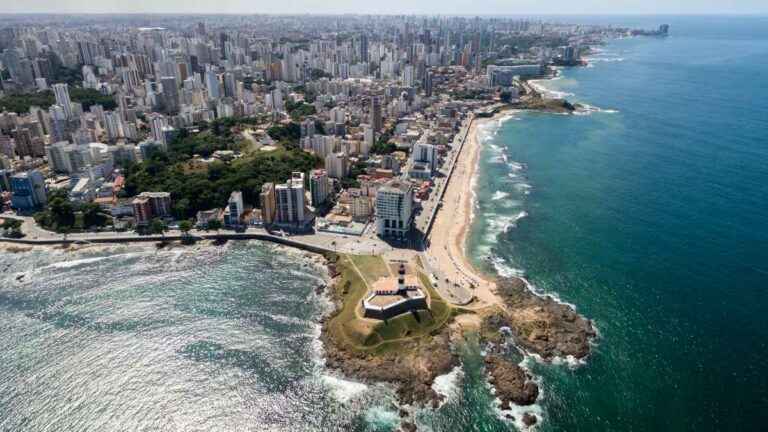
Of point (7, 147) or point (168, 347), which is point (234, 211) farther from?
point (7, 147)

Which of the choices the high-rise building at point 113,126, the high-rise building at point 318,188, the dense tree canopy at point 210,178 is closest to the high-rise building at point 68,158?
the dense tree canopy at point 210,178

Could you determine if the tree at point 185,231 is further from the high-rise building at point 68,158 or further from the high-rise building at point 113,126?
the high-rise building at point 113,126

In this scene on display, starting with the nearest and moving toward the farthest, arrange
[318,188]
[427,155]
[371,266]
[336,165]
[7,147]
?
[371,266] < [318,188] < [336,165] < [427,155] < [7,147]

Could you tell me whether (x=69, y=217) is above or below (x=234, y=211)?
below

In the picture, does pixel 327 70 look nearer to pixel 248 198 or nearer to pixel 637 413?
pixel 248 198

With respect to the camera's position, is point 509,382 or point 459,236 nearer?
point 509,382

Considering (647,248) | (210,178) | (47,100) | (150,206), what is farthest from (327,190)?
(47,100)

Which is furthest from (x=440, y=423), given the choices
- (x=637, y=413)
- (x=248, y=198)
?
(x=248, y=198)
